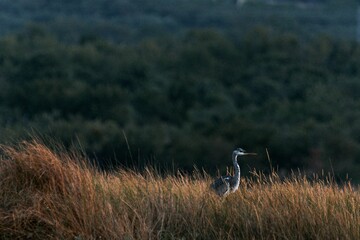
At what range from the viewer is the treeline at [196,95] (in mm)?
31234

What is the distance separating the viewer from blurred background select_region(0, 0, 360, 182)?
1225 inches

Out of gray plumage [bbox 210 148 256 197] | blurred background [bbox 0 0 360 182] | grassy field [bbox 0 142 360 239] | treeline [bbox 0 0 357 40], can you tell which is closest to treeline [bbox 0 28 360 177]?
blurred background [bbox 0 0 360 182]

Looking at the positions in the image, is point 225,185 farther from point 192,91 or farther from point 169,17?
point 169,17

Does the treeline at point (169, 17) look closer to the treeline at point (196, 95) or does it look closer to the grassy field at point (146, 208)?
the treeline at point (196, 95)

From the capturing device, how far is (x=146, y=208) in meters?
9.07

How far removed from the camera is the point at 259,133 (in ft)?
109

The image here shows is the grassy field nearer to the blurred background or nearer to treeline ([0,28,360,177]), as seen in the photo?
the blurred background

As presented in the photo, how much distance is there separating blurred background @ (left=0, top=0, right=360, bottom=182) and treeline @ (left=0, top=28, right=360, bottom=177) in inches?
2.2

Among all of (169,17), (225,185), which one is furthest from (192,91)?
(225,185)

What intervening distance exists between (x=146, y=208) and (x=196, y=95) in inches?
1161

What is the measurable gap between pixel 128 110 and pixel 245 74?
762 centimetres

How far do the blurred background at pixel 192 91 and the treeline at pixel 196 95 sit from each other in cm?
6

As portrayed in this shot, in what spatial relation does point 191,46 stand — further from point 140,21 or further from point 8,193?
point 8,193

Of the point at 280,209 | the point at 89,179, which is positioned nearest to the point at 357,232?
the point at 280,209
